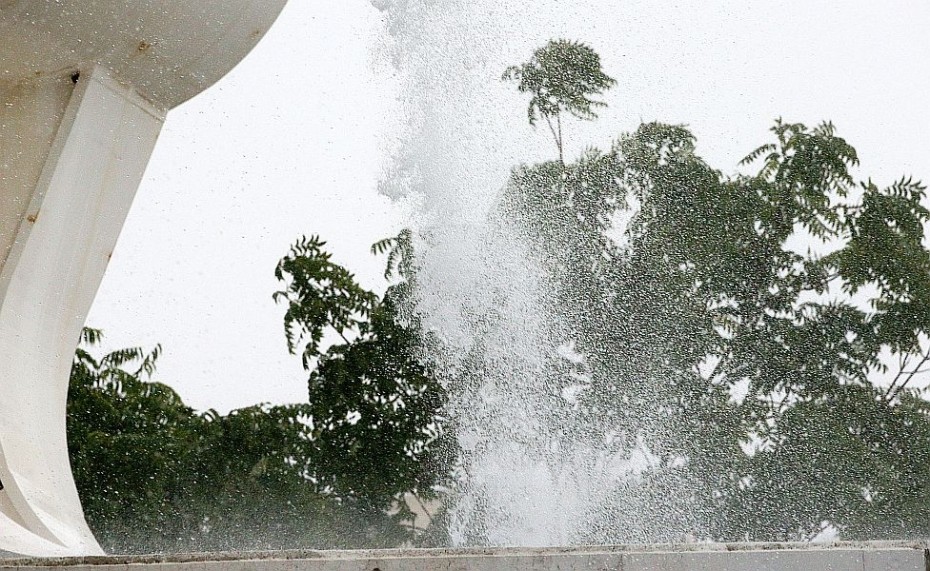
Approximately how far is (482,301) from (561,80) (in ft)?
5.88

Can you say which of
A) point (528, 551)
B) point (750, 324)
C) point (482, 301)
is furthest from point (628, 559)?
point (750, 324)

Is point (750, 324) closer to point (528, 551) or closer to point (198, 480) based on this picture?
point (198, 480)

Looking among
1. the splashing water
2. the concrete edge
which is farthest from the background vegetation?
the concrete edge

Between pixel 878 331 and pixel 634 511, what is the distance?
1923mm

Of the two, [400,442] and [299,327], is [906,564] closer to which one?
[400,442]

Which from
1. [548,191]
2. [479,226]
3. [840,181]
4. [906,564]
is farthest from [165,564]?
[840,181]

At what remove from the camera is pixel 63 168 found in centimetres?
356

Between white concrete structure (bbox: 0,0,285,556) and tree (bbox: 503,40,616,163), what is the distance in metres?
3.89

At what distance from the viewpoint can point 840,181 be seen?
704 centimetres

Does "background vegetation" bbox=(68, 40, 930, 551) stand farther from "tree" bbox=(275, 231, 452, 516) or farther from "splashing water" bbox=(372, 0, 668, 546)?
"splashing water" bbox=(372, 0, 668, 546)

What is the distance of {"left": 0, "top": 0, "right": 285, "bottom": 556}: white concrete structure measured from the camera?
3.36 meters

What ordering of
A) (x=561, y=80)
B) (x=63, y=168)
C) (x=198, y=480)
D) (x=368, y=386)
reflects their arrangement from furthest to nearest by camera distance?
(x=561, y=80) < (x=368, y=386) < (x=198, y=480) < (x=63, y=168)

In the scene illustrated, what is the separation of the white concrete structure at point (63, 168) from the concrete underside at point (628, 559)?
51.0 inches

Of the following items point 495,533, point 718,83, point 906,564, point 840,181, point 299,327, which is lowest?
point 906,564
